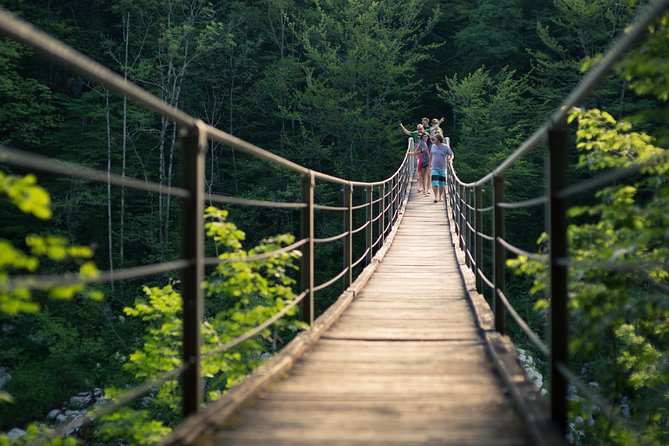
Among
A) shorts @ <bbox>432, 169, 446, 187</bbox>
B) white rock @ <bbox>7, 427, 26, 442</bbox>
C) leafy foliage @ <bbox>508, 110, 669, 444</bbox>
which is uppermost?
shorts @ <bbox>432, 169, 446, 187</bbox>

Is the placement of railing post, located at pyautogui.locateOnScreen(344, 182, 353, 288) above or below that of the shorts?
below

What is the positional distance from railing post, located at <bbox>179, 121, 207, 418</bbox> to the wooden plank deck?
229 millimetres

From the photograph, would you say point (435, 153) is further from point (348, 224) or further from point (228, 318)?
point (228, 318)

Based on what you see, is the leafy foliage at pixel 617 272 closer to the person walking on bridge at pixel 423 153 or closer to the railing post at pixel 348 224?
the railing post at pixel 348 224

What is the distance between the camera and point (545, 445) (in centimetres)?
207

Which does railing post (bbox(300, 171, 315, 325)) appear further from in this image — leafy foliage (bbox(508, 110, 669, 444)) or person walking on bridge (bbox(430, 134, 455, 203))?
person walking on bridge (bbox(430, 134, 455, 203))

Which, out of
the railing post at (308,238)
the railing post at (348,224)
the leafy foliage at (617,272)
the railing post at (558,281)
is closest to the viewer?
the railing post at (558,281)

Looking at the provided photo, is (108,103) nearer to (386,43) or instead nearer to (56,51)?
(386,43)

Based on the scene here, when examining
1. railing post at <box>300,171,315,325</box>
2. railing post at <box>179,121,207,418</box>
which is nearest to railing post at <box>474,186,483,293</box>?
railing post at <box>300,171,315,325</box>

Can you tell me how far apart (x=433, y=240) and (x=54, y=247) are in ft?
30.9

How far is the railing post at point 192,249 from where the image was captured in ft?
7.66

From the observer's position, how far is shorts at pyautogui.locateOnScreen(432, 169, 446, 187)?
44.4 ft

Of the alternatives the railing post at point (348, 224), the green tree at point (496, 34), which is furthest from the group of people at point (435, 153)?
the green tree at point (496, 34)

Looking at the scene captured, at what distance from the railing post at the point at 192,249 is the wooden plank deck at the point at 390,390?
0.23m
